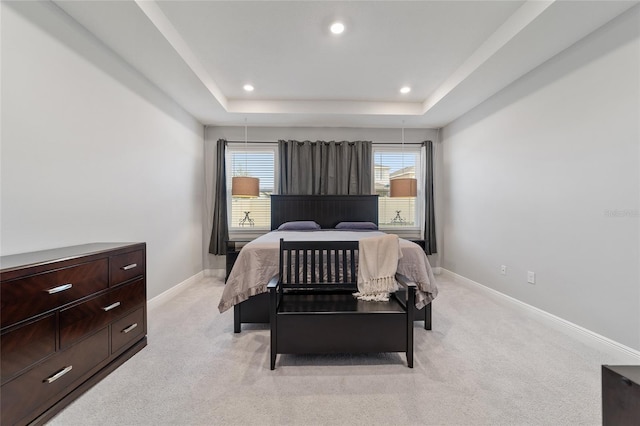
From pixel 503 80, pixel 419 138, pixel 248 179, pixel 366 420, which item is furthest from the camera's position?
pixel 419 138

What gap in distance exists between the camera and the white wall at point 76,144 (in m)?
1.70

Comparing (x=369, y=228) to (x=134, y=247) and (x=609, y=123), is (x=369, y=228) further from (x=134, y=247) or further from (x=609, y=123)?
(x=134, y=247)

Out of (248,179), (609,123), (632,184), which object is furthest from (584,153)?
(248,179)

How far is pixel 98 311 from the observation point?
5.78 feet

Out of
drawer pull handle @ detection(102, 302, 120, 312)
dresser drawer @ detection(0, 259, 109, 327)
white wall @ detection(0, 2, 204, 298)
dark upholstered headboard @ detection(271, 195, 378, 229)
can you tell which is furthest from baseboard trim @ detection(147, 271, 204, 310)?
dark upholstered headboard @ detection(271, 195, 378, 229)

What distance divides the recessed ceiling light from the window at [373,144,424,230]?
8.41 ft

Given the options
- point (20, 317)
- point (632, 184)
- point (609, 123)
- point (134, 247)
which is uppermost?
point (609, 123)

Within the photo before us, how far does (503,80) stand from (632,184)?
67.3 inches

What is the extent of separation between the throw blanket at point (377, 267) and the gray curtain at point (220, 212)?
3.09 m

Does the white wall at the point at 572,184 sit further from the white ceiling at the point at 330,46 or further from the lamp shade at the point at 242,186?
the lamp shade at the point at 242,186

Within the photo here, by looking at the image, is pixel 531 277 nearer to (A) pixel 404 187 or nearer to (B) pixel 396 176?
(A) pixel 404 187

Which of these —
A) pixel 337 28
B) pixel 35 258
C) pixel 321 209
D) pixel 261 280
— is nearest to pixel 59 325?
pixel 35 258

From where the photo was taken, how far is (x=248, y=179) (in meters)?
4.07

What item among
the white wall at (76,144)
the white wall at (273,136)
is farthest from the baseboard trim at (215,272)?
the white wall at (76,144)
